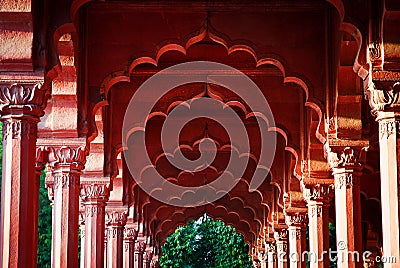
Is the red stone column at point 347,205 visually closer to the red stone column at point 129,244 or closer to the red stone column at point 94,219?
the red stone column at point 94,219

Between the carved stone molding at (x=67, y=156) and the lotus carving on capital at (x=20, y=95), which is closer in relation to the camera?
the lotus carving on capital at (x=20, y=95)

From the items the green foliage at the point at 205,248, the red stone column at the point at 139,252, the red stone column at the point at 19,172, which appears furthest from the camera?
the green foliage at the point at 205,248

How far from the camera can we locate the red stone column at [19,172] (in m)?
9.96

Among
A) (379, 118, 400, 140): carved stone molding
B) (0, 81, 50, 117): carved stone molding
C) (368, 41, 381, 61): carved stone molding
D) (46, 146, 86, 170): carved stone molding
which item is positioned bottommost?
(379, 118, 400, 140): carved stone molding

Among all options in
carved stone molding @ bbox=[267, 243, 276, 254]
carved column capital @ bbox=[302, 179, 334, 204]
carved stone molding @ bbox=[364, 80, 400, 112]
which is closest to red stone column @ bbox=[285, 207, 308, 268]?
carved column capital @ bbox=[302, 179, 334, 204]

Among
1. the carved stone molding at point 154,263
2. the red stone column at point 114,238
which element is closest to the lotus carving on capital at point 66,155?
the red stone column at point 114,238

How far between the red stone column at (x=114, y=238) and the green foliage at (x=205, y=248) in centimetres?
2288

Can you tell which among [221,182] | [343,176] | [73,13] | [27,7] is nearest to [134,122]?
[343,176]

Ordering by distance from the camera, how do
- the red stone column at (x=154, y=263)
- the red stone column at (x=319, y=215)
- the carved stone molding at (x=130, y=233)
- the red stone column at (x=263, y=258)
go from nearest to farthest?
the red stone column at (x=319, y=215)
the carved stone molding at (x=130, y=233)
the red stone column at (x=263, y=258)
the red stone column at (x=154, y=263)

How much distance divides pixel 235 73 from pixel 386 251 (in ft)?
22.5

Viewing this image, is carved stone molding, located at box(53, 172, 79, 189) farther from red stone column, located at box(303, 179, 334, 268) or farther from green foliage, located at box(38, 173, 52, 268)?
green foliage, located at box(38, 173, 52, 268)

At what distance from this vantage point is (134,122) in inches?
663

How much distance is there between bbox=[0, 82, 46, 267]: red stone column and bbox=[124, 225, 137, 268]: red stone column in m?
15.2

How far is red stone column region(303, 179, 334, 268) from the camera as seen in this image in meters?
17.0
